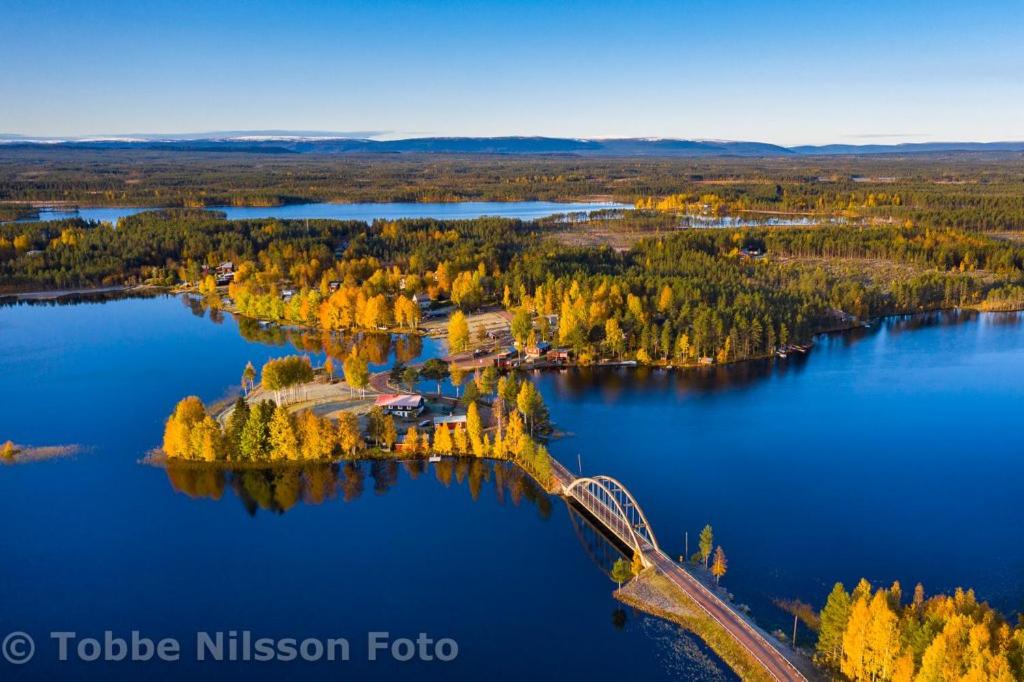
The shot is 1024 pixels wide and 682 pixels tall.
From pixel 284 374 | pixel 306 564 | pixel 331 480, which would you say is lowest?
pixel 306 564

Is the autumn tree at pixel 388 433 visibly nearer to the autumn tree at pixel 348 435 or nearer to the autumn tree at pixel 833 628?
the autumn tree at pixel 348 435

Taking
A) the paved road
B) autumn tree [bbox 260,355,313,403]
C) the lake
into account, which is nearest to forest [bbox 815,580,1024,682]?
the paved road

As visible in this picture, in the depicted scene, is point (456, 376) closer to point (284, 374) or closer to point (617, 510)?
point (284, 374)

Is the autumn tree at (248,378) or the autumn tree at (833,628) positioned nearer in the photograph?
the autumn tree at (833,628)

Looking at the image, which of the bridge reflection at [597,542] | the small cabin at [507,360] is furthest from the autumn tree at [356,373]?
the bridge reflection at [597,542]

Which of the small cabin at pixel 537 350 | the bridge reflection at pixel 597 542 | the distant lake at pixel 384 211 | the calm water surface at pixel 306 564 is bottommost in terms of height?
the calm water surface at pixel 306 564

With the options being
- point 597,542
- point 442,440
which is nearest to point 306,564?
point 442,440
